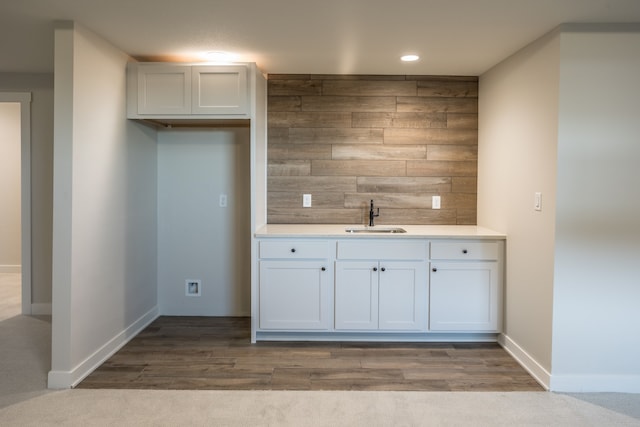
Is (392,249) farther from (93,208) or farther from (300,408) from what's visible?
(93,208)

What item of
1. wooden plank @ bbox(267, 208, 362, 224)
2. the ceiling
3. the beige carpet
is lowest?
the beige carpet

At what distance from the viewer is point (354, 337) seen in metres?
3.65

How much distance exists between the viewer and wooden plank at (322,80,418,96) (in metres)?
4.09

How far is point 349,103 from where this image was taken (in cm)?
409

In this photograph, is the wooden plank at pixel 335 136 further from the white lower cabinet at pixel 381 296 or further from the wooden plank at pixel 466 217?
the white lower cabinet at pixel 381 296

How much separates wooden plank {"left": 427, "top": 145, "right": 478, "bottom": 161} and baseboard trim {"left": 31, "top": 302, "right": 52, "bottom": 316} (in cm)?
372

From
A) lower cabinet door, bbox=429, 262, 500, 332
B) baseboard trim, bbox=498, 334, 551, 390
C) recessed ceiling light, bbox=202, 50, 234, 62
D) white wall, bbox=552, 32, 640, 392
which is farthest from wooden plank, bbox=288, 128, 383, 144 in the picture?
baseboard trim, bbox=498, 334, 551, 390

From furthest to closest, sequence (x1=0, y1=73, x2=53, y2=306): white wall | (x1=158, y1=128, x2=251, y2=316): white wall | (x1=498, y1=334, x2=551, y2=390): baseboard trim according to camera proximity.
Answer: (x1=0, y1=73, x2=53, y2=306): white wall → (x1=158, y1=128, x2=251, y2=316): white wall → (x1=498, y1=334, x2=551, y2=390): baseboard trim

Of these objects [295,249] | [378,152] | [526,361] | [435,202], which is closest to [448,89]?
[378,152]

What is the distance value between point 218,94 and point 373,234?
1532 millimetres

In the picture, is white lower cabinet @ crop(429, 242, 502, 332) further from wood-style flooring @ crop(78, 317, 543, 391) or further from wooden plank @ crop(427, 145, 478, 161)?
wooden plank @ crop(427, 145, 478, 161)

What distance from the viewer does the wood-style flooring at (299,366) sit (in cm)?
285

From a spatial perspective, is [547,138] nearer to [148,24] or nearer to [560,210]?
[560,210]

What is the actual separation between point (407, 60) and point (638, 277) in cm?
208
